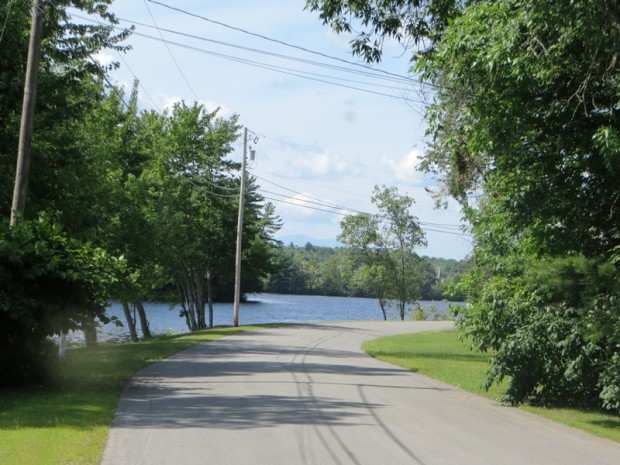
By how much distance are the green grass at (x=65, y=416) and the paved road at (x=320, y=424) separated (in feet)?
1.01

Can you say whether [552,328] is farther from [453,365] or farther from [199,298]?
[199,298]

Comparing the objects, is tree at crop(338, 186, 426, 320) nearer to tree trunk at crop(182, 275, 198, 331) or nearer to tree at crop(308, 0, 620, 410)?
tree trunk at crop(182, 275, 198, 331)

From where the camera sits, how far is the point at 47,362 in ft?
48.5

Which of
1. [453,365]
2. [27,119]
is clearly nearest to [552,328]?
[27,119]

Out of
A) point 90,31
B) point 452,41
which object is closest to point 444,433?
point 452,41

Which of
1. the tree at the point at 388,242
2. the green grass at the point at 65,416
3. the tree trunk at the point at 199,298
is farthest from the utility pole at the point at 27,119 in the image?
the tree at the point at 388,242

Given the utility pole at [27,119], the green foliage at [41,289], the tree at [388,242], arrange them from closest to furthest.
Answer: the green foliage at [41,289] → the utility pole at [27,119] → the tree at [388,242]

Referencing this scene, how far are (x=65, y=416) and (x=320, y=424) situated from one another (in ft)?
12.0

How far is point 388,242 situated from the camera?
68250 mm

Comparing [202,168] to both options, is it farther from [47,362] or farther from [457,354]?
[47,362]

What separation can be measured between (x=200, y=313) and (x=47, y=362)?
32590mm

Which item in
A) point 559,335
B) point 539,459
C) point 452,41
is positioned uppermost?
point 452,41

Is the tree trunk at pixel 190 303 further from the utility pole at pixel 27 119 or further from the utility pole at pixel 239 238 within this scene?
the utility pole at pixel 27 119

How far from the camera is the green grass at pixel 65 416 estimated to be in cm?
850
